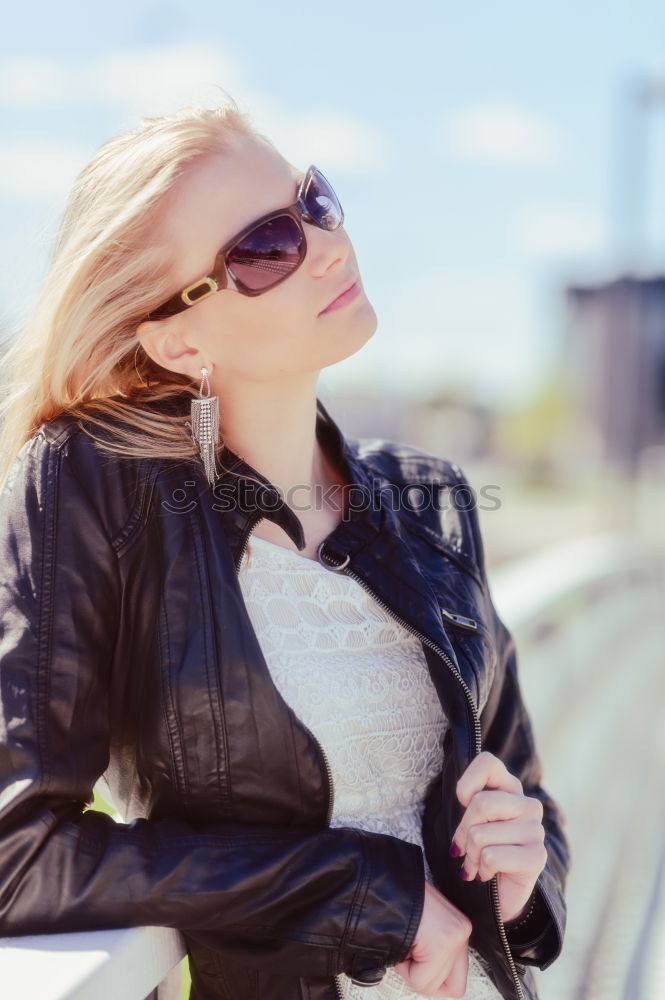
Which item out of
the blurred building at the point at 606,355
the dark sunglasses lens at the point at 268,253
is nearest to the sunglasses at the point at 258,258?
the dark sunglasses lens at the point at 268,253

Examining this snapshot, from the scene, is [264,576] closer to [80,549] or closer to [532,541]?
[80,549]

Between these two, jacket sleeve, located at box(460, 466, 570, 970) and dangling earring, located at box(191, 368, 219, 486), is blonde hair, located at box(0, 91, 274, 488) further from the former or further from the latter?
jacket sleeve, located at box(460, 466, 570, 970)

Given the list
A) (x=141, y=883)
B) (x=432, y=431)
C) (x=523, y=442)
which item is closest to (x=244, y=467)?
(x=141, y=883)

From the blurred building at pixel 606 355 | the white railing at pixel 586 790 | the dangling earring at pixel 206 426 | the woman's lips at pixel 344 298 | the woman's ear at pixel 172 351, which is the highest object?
the woman's lips at pixel 344 298

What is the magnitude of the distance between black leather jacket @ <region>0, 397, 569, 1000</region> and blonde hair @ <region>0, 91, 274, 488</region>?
112mm

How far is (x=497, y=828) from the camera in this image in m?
1.56

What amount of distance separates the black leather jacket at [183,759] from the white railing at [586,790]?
3.6 inches

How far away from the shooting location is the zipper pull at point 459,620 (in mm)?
1834

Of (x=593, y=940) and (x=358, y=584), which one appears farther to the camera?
(x=593, y=940)

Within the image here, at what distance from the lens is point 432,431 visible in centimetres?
7469

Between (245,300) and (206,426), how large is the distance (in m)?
0.24

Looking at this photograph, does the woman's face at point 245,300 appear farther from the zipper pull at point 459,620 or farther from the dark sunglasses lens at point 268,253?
the zipper pull at point 459,620

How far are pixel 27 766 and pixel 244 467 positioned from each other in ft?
2.12

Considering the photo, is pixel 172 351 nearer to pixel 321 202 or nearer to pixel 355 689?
pixel 321 202
